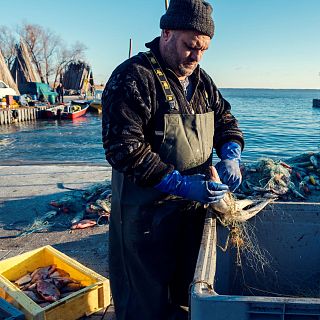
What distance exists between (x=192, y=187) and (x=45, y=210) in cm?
395

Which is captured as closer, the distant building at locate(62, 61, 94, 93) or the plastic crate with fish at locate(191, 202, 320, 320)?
the plastic crate with fish at locate(191, 202, 320, 320)

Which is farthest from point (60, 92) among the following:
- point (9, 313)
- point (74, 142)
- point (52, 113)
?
point (9, 313)

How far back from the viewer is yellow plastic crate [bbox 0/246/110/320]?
113 inches

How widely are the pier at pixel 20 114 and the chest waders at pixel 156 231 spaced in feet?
89.9

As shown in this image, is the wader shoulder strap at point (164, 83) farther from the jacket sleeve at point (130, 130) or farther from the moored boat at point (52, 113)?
the moored boat at point (52, 113)

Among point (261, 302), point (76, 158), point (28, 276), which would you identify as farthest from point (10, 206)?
point (76, 158)

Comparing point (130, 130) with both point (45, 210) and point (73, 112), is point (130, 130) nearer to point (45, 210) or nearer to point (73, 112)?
point (45, 210)

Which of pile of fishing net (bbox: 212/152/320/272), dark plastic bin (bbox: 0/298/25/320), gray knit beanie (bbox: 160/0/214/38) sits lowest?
dark plastic bin (bbox: 0/298/25/320)

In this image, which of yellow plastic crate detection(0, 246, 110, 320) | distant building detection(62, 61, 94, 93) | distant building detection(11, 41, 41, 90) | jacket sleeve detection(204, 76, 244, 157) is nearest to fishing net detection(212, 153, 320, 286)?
jacket sleeve detection(204, 76, 244, 157)

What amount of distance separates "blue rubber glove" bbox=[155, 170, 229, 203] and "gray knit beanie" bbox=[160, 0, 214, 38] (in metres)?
0.88

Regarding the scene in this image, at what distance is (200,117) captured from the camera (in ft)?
8.23

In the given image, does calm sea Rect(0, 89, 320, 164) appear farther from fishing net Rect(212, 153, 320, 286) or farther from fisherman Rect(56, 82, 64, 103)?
fishing net Rect(212, 153, 320, 286)

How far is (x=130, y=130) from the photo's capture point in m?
2.21

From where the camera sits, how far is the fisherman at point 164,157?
2.25 meters
